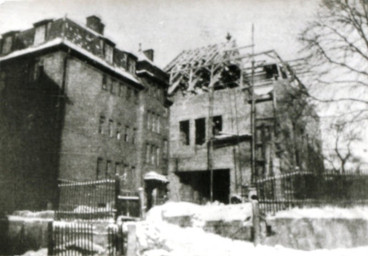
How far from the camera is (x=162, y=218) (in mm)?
16766

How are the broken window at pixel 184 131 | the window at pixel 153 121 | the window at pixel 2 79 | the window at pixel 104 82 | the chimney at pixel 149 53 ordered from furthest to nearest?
the chimney at pixel 149 53, the broken window at pixel 184 131, the window at pixel 153 121, the window at pixel 104 82, the window at pixel 2 79

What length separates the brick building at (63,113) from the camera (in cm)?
2078

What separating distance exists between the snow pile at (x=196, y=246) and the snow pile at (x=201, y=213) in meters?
0.75

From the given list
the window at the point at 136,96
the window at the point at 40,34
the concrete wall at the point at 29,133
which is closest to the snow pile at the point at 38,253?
the concrete wall at the point at 29,133

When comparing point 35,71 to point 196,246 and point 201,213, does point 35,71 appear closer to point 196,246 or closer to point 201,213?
point 201,213

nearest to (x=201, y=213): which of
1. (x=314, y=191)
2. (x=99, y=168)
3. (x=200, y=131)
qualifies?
(x=314, y=191)

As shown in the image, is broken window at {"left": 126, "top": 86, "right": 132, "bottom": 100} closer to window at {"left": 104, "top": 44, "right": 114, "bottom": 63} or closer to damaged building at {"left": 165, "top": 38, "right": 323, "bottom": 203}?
window at {"left": 104, "top": 44, "right": 114, "bottom": 63}

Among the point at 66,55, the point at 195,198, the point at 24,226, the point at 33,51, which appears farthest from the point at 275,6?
the point at 195,198

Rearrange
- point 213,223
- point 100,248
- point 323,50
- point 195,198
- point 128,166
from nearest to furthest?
point 100,248
point 213,223
point 323,50
point 128,166
point 195,198

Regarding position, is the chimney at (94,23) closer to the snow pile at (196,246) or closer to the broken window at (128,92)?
the broken window at (128,92)

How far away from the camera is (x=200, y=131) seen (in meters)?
30.7

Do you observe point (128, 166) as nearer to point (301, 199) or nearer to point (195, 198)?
point (195, 198)

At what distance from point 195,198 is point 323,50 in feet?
54.9

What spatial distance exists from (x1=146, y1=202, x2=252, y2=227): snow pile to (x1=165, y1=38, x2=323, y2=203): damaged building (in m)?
7.98
